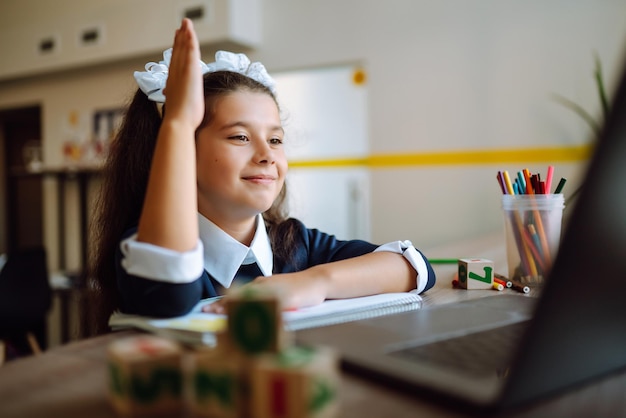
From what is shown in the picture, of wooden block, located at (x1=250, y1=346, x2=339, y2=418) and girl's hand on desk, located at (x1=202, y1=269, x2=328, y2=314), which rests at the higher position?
wooden block, located at (x1=250, y1=346, x2=339, y2=418)

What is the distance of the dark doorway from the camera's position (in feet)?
17.3

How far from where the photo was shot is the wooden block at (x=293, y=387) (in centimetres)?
34

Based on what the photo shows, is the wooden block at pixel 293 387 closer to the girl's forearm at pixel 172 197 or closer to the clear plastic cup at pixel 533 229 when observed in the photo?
the girl's forearm at pixel 172 197

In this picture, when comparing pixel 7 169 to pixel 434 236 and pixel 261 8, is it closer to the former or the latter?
pixel 261 8

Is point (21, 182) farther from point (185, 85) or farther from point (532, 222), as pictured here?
point (532, 222)

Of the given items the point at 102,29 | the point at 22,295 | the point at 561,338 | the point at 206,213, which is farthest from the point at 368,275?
the point at 102,29

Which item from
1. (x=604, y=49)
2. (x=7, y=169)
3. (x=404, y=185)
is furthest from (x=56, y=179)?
(x=604, y=49)

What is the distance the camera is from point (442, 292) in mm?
918

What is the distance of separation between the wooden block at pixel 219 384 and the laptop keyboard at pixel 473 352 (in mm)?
166

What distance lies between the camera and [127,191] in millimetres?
1002

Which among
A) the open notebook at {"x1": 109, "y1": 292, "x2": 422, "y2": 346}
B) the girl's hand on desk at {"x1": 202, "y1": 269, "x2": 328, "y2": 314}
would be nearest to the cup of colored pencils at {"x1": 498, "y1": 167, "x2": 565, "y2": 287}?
the open notebook at {"x1": 109, "y1": 292, "x2": 422, "y2": 346}

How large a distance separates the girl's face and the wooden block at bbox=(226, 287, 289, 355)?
61cm

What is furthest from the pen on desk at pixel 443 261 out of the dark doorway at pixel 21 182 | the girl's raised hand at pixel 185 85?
the dark doorway at pixel 21 182

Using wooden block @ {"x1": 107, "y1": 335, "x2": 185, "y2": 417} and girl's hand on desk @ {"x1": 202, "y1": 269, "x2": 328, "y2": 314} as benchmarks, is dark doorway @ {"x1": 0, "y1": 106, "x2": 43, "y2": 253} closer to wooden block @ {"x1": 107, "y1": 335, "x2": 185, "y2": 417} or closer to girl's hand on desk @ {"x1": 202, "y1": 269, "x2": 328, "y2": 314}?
girl's hand on desk @ {"x1": 202, "y1": 269, "x2": 328, "y2": 314}
